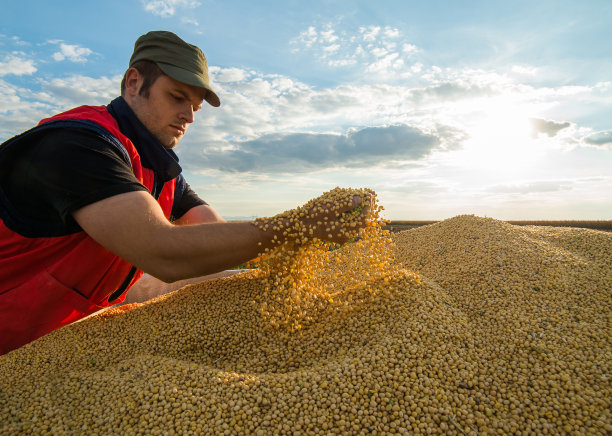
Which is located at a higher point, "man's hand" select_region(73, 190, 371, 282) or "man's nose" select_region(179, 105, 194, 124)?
"man's nose" select_region(179, 105, 194, 124)

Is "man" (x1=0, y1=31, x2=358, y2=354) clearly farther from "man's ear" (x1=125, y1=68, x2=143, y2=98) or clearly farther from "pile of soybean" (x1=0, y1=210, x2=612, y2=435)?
"pile of soybean" (x1=0, y1=210, x2=612, y2=435)

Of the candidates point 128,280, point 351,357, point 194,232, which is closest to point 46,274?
point 128,280

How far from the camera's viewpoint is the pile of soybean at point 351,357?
5.62ft

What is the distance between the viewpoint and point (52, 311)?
7.49ft

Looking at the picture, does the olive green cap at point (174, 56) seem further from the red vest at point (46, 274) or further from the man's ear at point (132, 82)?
the red vest at point (46, 274)

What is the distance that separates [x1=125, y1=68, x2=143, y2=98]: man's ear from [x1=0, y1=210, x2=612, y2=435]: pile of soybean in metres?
1.47

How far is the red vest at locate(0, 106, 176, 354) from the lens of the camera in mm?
2154

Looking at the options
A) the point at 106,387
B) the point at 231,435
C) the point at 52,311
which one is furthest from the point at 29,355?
the point at 231,435

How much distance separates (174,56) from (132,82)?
0.37 m

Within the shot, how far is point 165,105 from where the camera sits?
2.48 metres

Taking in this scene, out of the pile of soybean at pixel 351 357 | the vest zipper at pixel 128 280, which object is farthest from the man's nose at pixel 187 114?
the pile of soybean at pixel 351 357

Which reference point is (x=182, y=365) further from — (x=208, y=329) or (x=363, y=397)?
(x=363, y=397)

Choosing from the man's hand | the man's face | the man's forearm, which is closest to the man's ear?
the man's face

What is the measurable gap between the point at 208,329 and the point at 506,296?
2.05 metres
